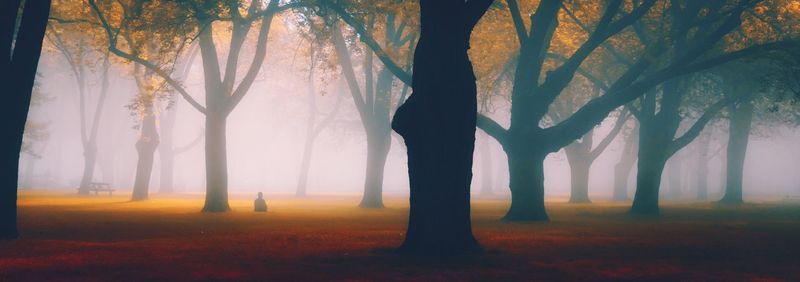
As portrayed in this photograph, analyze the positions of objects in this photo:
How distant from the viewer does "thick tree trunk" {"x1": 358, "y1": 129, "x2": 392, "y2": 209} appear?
33.7 meters

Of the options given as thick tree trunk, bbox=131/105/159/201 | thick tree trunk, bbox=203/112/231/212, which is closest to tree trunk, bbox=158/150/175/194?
thick tree trunk, bbox=131/105/159/201

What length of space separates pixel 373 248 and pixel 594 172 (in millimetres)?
124476

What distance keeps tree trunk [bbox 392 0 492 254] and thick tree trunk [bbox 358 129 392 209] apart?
21.3 metres

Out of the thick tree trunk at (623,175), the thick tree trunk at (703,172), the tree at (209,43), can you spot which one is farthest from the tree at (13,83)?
the thick tree trunk at (703,172)

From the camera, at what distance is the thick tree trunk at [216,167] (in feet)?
89.9

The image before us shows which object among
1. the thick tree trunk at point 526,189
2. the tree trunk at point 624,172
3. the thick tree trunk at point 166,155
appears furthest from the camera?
the thick tree trunk at point 166,155

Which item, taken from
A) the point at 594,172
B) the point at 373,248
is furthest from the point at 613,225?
the point at 594,172

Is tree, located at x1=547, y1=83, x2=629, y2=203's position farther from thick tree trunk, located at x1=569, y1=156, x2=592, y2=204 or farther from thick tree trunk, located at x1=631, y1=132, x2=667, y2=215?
thick tree trunk, located at x1=631, y1=132, x2=667, y2=215

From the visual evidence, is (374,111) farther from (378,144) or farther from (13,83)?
(13,83)

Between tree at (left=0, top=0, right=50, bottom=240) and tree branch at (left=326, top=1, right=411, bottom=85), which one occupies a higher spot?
tree branch at (left=326, top=1, right=411, bottom=85)

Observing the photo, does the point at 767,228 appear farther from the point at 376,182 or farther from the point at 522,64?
the point at 376,182

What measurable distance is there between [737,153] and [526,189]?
25.0 m

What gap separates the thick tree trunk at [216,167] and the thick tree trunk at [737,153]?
97.4 ft

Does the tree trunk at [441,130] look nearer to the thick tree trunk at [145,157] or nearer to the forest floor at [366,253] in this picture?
the forest floor at [366,253]
